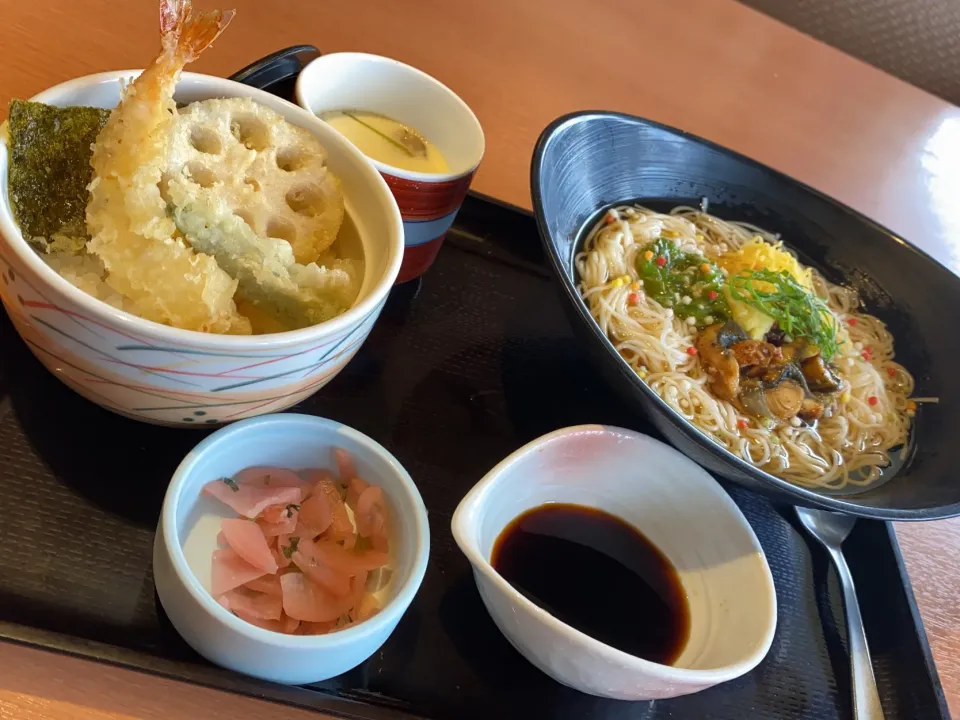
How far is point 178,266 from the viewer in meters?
0.79

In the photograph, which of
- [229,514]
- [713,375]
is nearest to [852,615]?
[713,375]

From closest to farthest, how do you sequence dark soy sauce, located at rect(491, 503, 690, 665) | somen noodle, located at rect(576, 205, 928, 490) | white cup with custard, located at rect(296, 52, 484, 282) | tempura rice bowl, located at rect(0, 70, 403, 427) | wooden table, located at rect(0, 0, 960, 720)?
tempura rice bowl, located at rect(0, 70, 403, 427), wooden table, located at rect(0, 0, 960, 720), dark soy sauce, located at rect(491, 503, 690, 665), white cup with custard, located at rect(296, 52, 484, 282), somen noodle, located at rect(576, 205, 928, 490)

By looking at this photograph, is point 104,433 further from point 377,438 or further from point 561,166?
point 561,166

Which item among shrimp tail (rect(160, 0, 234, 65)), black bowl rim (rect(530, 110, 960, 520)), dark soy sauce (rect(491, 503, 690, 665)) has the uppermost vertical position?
shrimp tail (rect(160, 0, 234, 65))

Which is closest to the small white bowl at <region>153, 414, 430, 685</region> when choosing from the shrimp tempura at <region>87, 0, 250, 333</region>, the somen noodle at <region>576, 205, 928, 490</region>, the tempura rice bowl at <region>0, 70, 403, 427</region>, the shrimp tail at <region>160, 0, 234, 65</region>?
the tempura rice bowl at <region>0, 70, 403, 427</region>

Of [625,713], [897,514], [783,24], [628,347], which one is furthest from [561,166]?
[783,24]

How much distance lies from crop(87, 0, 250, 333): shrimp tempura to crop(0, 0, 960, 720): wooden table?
389 mm

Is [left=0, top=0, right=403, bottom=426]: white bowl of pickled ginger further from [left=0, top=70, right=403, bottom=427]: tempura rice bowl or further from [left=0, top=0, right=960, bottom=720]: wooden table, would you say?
[left=0, top=0, right=960, bottom=720]: wooden table

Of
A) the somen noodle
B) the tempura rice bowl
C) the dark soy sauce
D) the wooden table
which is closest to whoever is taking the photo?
the tempura rice bowl

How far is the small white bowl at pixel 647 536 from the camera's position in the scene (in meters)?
0.82

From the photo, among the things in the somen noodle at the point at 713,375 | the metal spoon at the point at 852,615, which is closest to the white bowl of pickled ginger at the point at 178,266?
the somen noodle at the point at 713,375

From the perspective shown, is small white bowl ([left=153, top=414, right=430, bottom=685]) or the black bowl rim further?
the black bowl rim

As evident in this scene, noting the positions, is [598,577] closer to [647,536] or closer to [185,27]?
[647,536]

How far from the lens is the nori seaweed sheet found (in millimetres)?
798
